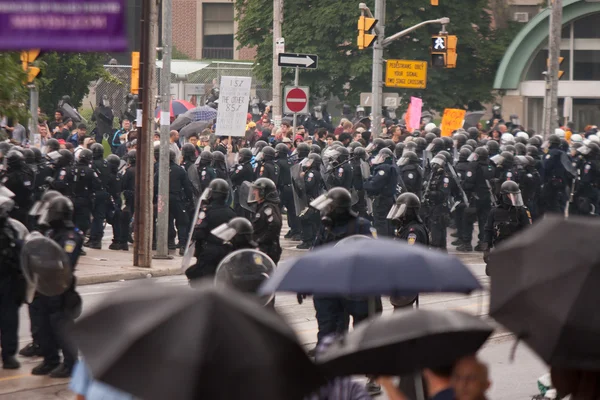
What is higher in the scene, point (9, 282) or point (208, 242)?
point (208, 242)

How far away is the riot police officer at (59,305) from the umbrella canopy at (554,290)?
563cm

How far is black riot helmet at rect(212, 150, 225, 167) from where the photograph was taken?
65.6 feet

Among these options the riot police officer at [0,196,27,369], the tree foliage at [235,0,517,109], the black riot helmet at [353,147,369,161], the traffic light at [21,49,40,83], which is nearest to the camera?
the riot police officer at [0,196,27,369]

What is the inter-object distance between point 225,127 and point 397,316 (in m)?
18.8

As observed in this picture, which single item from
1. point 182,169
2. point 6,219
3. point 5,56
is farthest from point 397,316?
point 182,169

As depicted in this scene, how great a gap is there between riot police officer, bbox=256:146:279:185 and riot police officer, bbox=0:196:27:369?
10748mm

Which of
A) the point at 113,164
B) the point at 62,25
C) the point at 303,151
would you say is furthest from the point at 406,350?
the point at 303,151

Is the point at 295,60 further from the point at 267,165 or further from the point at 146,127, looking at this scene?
the point at 146,127

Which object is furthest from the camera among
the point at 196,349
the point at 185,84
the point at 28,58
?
the point at 185,84

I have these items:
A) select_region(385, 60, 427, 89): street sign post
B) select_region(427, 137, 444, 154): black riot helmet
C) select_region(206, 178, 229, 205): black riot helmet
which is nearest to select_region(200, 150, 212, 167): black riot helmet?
select_region(427, 137, 444, 154): black riot helmet

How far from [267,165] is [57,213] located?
11.3 metres

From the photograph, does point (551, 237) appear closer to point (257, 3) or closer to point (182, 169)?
point (182, 169)

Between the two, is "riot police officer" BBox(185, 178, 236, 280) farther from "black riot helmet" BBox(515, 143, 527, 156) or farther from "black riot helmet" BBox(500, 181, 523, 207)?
"black riot helmet" BBox(515, 143, 527, 156)

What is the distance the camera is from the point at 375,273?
562cm
